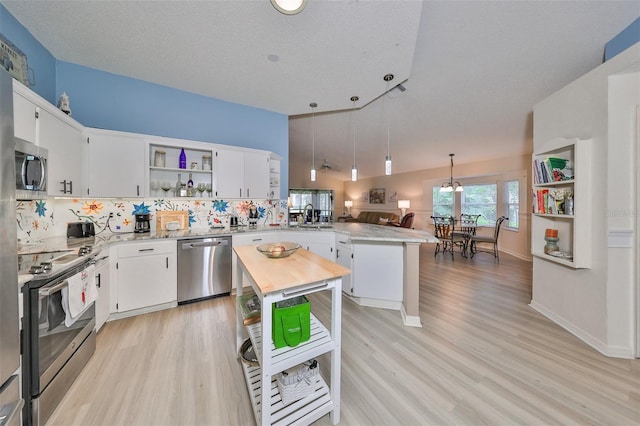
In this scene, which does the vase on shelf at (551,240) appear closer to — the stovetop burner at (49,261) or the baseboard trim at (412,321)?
the baseboard trim at (412,321)

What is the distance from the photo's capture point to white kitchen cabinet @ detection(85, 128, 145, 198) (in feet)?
7.94

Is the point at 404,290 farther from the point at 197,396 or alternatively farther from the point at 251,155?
the point at 251,155

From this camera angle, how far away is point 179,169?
2.93m

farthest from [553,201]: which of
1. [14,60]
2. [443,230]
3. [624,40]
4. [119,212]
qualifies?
[14,60]

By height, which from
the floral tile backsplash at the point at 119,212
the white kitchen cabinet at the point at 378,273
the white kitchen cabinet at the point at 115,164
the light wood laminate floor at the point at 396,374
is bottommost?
the light wood laminate floor at the point at 396,374

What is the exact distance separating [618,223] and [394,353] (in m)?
2.21

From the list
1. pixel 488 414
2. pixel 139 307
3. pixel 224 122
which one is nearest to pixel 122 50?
pixel 224 122

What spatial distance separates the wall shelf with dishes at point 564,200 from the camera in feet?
6.64

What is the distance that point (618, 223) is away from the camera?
6.07 feet

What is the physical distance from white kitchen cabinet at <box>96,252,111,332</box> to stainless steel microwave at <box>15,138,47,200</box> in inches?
29.3

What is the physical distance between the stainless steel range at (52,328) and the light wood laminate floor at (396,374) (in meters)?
0.13

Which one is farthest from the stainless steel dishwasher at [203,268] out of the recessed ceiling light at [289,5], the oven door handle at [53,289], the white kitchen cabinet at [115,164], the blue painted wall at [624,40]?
the blue painted wall at [624,40]

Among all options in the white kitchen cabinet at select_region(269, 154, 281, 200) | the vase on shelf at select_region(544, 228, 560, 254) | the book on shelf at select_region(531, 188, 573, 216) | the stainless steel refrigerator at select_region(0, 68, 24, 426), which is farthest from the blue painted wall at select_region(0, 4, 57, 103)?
the vase on shelf at select_region(544, 228, 560, 254)

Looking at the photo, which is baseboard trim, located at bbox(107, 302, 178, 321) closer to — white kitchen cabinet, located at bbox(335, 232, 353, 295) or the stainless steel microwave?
the stainless steel microwave
